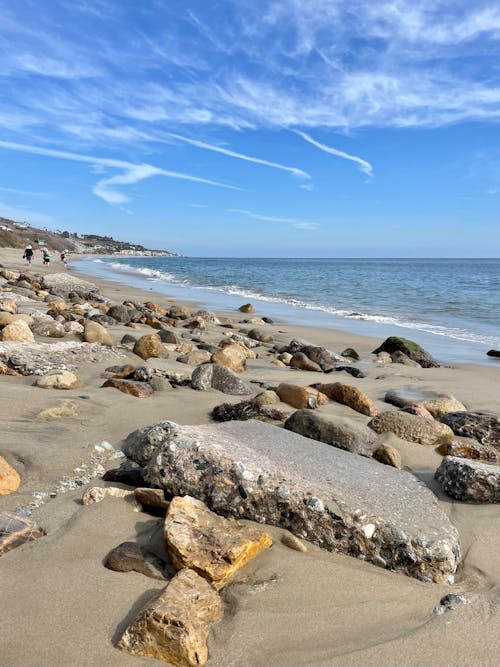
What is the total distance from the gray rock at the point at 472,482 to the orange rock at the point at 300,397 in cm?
191

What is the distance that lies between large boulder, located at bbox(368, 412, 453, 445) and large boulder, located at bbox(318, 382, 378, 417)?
0.68 meters

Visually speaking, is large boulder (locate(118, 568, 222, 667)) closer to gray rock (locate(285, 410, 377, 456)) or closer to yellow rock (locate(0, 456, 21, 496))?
yellow rock (locate(0, 456, 21, 496))

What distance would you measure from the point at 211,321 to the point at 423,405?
876 centimetres

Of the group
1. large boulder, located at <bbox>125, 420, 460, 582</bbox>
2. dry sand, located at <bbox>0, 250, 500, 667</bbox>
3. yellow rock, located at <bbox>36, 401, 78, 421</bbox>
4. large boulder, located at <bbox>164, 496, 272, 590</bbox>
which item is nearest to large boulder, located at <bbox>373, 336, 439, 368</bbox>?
dry sand, located at <bbox>0, 250, 500, 667</bbox>

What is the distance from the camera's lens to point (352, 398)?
17.0 feet

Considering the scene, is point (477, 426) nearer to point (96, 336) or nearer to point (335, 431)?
point (335, 431)

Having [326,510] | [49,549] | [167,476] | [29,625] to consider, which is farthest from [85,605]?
[326,510]

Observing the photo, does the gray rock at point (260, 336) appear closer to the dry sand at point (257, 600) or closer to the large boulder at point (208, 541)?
the dry sand at point (257, 600)

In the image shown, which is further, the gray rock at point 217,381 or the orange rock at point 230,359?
the orange rock at point 230,359

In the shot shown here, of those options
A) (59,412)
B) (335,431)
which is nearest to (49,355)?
(59,412)

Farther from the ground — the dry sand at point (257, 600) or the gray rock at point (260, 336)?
the dry sand at point (257, 600)

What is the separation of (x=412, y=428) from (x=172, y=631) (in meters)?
3.04

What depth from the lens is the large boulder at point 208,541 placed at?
7.00 ft

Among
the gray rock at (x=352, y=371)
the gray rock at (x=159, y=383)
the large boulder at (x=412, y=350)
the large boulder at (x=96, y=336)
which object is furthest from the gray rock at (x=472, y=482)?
the large boulder at (x=412, y=350)
